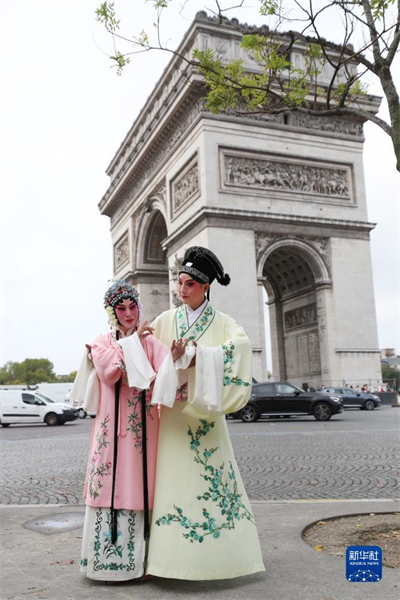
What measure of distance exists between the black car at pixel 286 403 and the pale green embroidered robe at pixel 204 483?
15.1 meters

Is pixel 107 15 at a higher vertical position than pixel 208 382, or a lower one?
higher

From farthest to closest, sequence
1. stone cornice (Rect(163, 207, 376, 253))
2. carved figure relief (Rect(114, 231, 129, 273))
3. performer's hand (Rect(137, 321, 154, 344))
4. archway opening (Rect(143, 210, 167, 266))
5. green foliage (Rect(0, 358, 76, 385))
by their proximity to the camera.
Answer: green foliage (Rect(0, 358, 76, 385)), carved figure relief (Rect(114, 231, 129, 273)), archway opening (Rect(143, 210, 167, 266)), stone cornice (Rect(163, 207, 376, 253)), performer's hand (Rect(137, 321, 154, 344))

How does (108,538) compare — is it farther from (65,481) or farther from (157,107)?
(157,107)

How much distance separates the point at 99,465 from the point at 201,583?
869 millimetres

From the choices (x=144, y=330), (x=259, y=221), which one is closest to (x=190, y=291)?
(x=144, y=330)

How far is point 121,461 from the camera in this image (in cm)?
354

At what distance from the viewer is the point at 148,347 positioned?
12.0 feet

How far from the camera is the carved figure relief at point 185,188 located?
2830 cm

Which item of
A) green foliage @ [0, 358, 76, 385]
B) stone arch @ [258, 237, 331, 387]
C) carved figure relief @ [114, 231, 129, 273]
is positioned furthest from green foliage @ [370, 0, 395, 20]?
green foliage @ [0, 358, 76, 385]

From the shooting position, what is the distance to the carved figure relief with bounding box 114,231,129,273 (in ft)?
134

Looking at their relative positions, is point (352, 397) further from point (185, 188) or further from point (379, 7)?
point (379, 7)

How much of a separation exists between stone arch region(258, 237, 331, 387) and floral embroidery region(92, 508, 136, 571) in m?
24.6

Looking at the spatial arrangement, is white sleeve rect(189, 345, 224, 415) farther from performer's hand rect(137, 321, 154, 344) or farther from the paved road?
the paved road

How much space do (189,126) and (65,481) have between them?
23868mm
